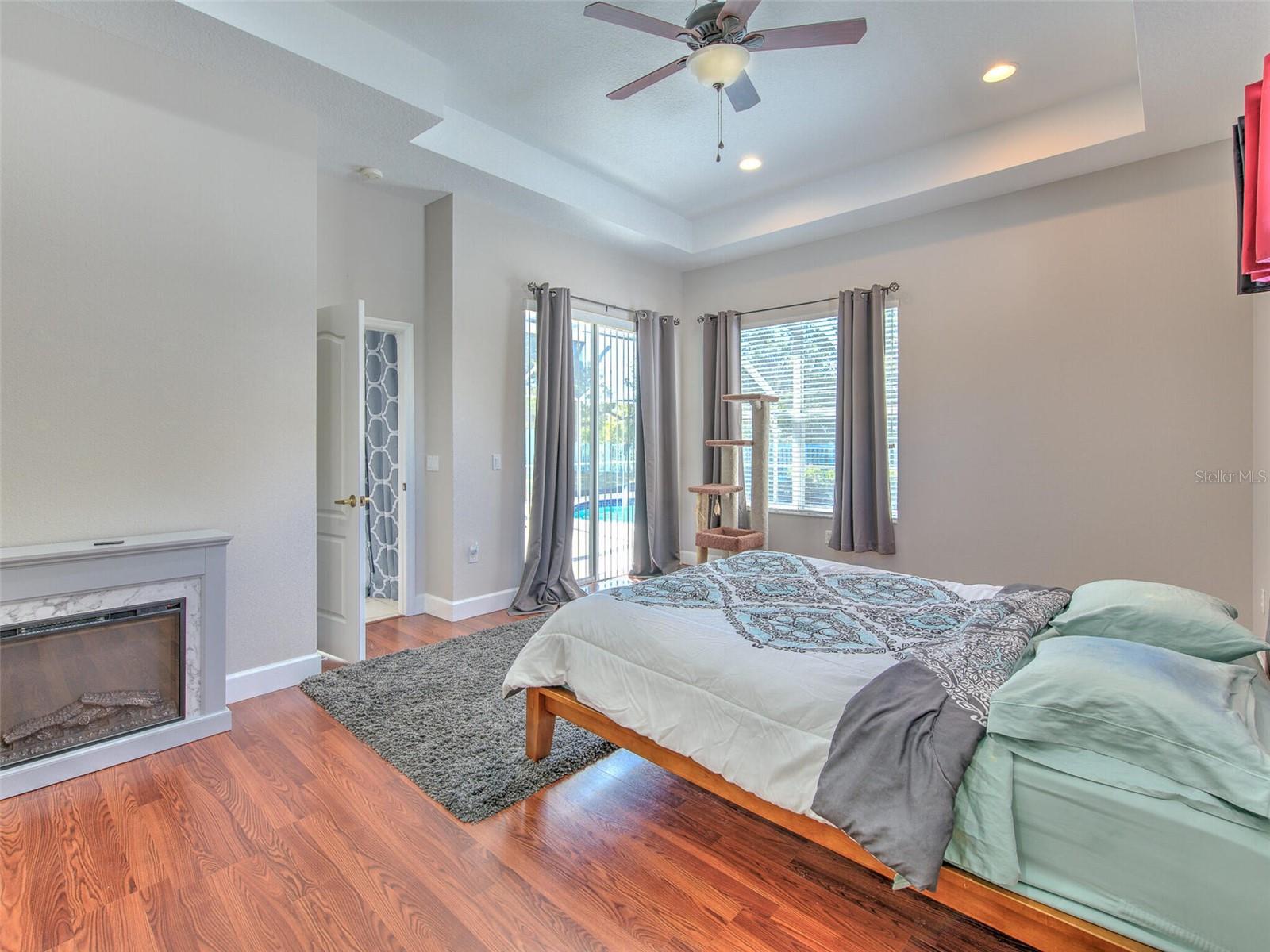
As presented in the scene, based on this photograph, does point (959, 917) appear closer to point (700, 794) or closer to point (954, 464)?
point (700, 794)

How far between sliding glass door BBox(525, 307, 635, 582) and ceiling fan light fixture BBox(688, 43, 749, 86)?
2.62m

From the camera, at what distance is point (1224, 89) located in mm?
2754

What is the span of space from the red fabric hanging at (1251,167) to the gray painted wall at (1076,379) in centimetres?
240

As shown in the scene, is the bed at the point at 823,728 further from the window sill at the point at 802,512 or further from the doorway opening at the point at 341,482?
the window sill at the point at 802,512

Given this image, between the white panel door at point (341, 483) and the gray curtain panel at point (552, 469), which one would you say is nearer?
the white panel door at point (341, 483)

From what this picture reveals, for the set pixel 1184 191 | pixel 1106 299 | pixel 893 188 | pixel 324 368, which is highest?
pixel 893 188

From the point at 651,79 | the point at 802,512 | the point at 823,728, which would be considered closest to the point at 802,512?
the point at 802,512

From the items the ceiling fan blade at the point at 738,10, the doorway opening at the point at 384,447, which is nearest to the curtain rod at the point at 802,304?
the ceiling fan blade at the point at 738,10

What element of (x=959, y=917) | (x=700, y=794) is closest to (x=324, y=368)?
(x=700, y=794)

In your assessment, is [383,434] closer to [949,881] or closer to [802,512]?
[802,512]

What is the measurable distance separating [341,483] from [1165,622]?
11.9 feet

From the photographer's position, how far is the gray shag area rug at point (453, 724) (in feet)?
7.15

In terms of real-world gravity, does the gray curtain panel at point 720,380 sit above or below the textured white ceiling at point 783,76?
below

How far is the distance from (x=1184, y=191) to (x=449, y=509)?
4.83m
